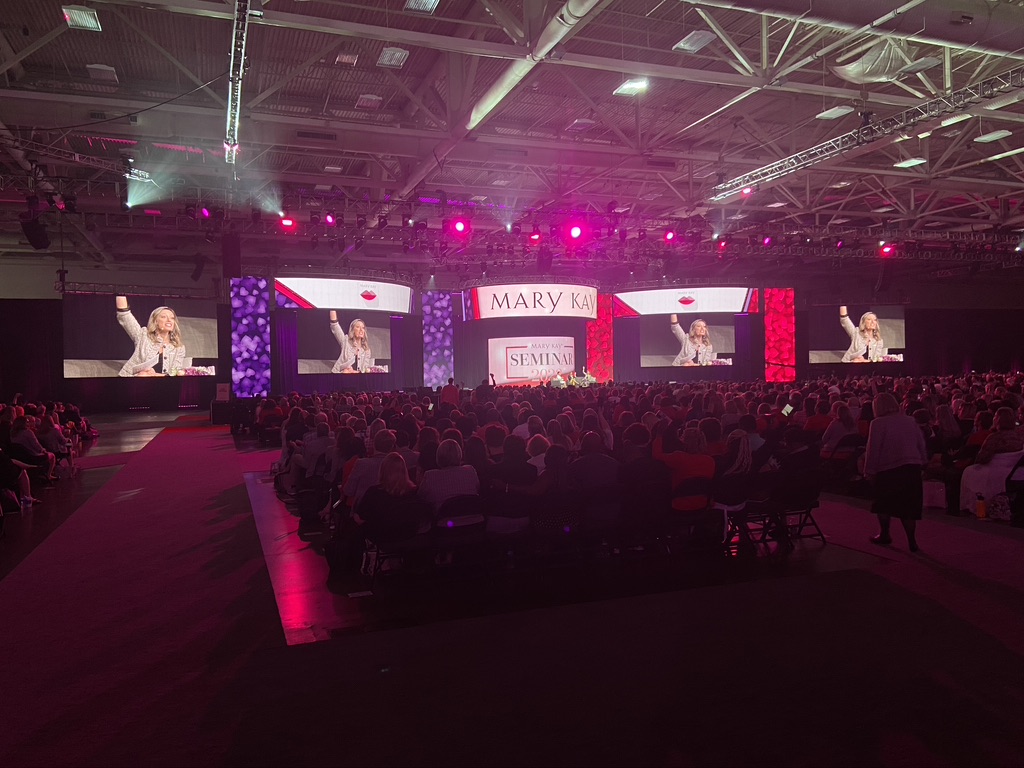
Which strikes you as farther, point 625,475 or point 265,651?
point 625,475

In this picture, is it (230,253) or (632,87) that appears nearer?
(632,87)

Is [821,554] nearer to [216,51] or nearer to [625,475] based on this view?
[625,475]

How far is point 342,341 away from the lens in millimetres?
22328

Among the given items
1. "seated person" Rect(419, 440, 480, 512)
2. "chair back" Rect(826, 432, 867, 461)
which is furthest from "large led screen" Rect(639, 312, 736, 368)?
"seated person" Rect(419, 440, 480, 512)

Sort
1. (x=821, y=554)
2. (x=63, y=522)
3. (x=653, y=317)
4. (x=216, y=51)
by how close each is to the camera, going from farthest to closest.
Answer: (x=653, y=317)
(x=216, y=51)
(x=63, y=522)
(x=821, y=554)

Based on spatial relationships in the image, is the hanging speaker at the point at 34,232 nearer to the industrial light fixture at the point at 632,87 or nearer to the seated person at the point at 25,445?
the seated person at the point at 25,445

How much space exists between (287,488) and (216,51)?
577 centimetres

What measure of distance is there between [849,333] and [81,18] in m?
25.9

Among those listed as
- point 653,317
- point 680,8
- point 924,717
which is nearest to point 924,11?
point 680,8

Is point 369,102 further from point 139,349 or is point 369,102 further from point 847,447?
point 139,349

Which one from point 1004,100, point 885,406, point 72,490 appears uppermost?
point 1004,100

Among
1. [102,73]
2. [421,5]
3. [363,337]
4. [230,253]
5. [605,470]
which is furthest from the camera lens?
[363,337]

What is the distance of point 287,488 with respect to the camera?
8.45m

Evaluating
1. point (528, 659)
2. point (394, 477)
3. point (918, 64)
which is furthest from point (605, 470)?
point (918, 64)
